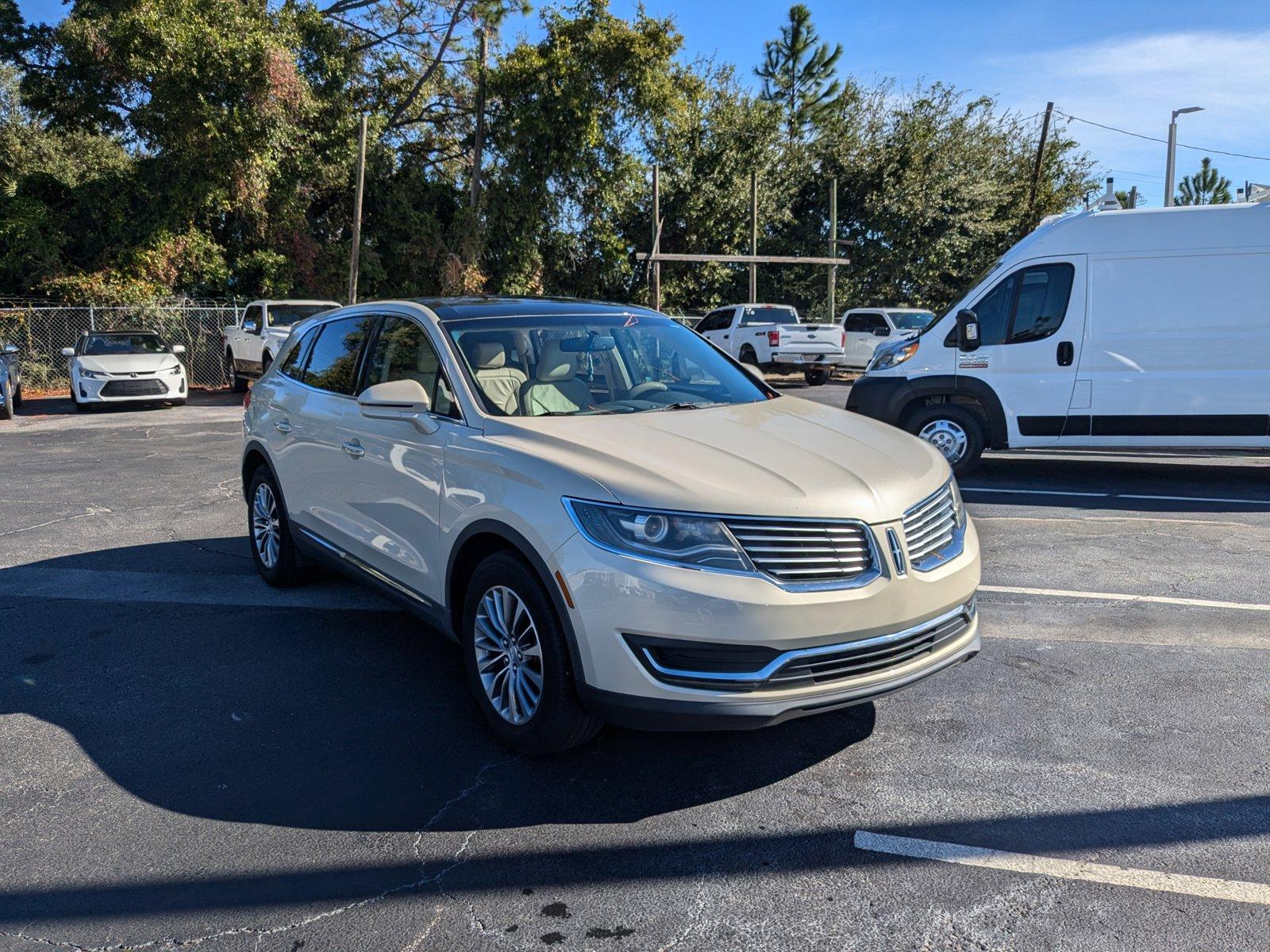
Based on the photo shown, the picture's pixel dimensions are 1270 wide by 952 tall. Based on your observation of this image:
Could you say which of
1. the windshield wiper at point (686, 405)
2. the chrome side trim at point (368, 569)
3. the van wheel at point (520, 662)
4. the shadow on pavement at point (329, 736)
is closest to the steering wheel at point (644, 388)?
the windshield wiper at point (686, 405)

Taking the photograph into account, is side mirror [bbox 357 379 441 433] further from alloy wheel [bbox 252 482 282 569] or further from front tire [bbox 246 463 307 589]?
alloy wheel [bbox 252 482 282 569]

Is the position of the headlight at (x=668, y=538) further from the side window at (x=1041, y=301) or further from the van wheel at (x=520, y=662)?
the side window at (x=1041, y=301)

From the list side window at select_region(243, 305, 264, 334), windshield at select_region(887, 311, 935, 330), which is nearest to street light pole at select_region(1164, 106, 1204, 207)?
windshield at select_region(887, 311, 935, 330)

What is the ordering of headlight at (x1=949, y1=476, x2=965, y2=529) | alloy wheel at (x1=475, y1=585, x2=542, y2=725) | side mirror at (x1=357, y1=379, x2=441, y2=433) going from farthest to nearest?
side mirror at (x1=357, y1=379, x2=441, y2=433), headlight at (x1=949, y1=476, x2=965, y2=529), alloy wheel at (x1=475, y1=585, x2=542, y2=725)

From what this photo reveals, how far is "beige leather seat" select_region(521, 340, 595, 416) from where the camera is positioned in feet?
13.9

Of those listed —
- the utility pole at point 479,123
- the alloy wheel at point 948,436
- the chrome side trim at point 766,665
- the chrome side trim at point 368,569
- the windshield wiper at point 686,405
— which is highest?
the utility pole at point 479,123

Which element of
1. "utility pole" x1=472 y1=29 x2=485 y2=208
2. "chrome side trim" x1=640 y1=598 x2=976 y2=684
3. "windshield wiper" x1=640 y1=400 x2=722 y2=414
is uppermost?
"utility pole" x1=472 y1=29 x2=485 y2=208

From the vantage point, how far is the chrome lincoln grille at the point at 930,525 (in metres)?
3.44

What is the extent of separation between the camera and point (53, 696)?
4.37m

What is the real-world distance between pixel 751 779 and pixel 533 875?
0.94m

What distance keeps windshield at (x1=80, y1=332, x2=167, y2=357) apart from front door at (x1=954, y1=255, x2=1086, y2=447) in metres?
15.2

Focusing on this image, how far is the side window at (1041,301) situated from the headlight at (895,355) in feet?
3.02

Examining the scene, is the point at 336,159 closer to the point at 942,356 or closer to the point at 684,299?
the point at 684,299

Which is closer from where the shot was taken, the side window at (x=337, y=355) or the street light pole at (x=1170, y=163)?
the side window at (x=337, y=355)
